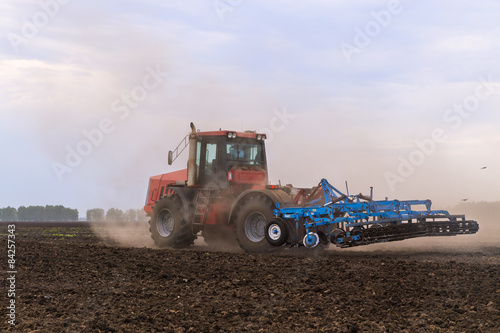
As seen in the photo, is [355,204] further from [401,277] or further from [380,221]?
[401,277]

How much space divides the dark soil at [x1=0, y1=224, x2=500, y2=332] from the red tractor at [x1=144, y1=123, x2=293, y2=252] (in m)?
2.03

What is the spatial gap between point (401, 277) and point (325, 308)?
281 centimetres

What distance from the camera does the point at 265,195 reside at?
15227mm

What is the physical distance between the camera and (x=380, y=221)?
14234mm

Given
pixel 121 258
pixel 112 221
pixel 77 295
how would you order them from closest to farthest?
pixel 77 295, pixel 121 258, pixel 112 221

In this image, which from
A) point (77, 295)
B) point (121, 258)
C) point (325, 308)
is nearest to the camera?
point (325, 308)

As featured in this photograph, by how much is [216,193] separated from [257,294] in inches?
290

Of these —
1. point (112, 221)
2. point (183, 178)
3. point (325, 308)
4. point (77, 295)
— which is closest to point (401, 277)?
point (325, 308)

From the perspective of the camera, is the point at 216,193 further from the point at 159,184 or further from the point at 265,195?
the point at 159,184

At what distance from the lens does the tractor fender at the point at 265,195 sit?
49.2 ft

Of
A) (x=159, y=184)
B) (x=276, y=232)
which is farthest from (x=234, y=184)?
(x=159, y=184)

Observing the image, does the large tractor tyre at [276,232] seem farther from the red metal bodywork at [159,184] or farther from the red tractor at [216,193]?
the red metal bodywork at [159,184]

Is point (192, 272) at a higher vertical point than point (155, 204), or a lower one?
lower

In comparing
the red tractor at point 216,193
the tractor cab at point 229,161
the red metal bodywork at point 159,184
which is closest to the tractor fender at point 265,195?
the red tractor at point 216,193
